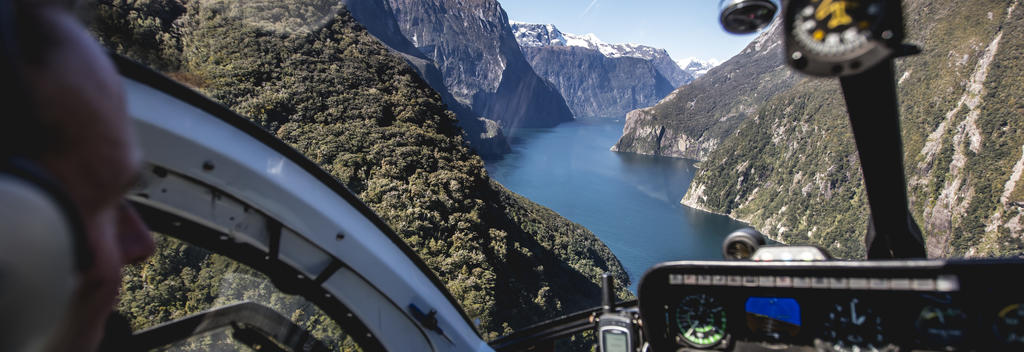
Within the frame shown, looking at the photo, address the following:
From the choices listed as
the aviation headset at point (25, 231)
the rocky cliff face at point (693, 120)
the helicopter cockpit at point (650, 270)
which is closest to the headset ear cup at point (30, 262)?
the aviation headset at point (25, 231)

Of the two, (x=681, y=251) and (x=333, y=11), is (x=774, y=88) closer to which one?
(x=681, y=251)

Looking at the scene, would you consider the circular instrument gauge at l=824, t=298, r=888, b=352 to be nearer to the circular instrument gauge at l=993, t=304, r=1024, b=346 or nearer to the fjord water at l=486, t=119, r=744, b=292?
the circular instrument gauge at l=993, t=304, r=1024, b=346

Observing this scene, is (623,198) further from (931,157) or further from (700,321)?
(700,321)

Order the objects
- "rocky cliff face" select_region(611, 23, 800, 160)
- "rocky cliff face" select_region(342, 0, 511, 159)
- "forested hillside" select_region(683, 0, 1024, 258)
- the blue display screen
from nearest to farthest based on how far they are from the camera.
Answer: the blue display screen
"forested hillside" select_region(683, 0, 1024, 258)
"rocky cliff face" select_region(342, 0, 511, 159)
"rocky cliff face" select_region(611, 23, 800, 160)

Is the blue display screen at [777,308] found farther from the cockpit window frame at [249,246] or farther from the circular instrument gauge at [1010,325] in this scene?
the cockpit window frame at [249,246]

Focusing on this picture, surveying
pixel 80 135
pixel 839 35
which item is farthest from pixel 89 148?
pixel 839 35

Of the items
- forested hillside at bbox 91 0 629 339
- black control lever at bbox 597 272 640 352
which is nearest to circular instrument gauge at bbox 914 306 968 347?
black control lever at bbox 597 272 640 352
